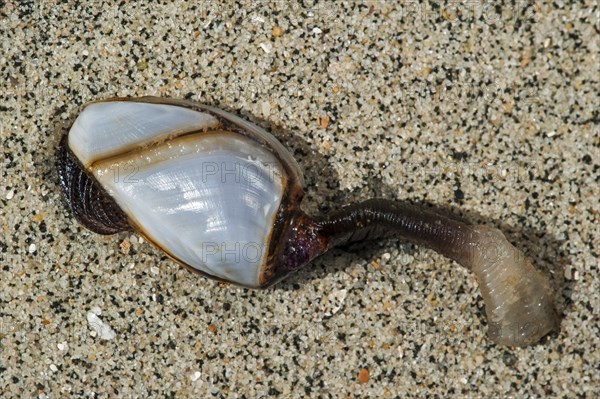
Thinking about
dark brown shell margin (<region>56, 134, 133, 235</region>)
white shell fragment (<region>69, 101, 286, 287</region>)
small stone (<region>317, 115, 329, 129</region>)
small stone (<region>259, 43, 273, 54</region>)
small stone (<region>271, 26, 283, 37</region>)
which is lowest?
dark brown shell margin (<region>56, 134, 133, 235</region>)

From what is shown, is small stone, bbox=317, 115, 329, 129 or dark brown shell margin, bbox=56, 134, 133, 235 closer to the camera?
dark brown shell margin, bbox=56, 134, 133, 235

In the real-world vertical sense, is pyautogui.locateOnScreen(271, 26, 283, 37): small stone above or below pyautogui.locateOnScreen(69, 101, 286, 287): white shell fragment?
above

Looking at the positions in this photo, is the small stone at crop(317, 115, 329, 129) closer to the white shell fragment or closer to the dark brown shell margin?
the white shell fragment

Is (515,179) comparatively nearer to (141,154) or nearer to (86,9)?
(141,154)

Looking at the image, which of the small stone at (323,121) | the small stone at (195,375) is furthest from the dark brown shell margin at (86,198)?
the small stone at (323,121)

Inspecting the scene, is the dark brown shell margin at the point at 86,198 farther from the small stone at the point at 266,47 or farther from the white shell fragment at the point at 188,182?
the small stone at the point at 266,47

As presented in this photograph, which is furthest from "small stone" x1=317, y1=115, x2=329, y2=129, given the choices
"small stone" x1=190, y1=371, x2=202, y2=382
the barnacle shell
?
"small stone" x1=190, y1=371, x2=202, y2=382

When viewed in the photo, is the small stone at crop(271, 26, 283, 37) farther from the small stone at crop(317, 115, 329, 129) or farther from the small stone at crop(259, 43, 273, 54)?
the small stone at crop(317, 115, 329, 129)

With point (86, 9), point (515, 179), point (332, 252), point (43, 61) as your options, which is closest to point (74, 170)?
point (43, 61)

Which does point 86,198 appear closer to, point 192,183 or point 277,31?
point 192,183
